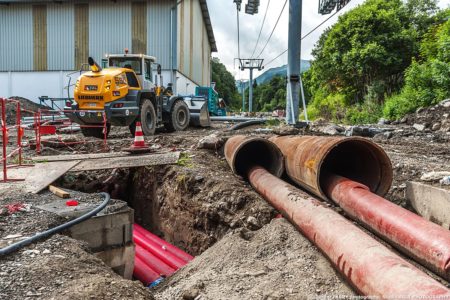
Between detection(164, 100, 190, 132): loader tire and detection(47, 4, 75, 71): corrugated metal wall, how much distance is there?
1301cm

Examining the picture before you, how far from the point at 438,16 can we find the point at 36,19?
72.8 ft

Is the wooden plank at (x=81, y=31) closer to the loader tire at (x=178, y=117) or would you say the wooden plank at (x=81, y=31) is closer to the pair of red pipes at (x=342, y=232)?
the loader tire at (x=178, y=117)

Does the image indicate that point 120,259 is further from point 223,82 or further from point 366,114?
point 223,82

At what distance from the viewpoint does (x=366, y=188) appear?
4.00 meters

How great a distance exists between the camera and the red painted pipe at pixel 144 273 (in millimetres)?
4551

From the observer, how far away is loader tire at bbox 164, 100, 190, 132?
12.4 meters

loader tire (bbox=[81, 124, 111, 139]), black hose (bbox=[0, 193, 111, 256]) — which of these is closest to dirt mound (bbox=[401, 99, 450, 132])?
loader tire (bbox=[81, 124, 111, 139])

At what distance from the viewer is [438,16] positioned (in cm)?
2088

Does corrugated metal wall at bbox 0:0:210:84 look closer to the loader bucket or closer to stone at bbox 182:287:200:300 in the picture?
the loader bucket

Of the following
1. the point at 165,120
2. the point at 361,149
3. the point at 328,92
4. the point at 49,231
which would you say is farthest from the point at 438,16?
the point at 49,231

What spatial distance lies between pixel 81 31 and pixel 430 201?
22807 mm

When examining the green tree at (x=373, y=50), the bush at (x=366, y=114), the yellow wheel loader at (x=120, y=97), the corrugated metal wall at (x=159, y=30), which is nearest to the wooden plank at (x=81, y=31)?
the corrugated metal wall at (x=159, y=30)

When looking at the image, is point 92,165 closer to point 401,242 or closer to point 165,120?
point 401,242

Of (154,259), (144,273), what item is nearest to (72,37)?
(154,259)
